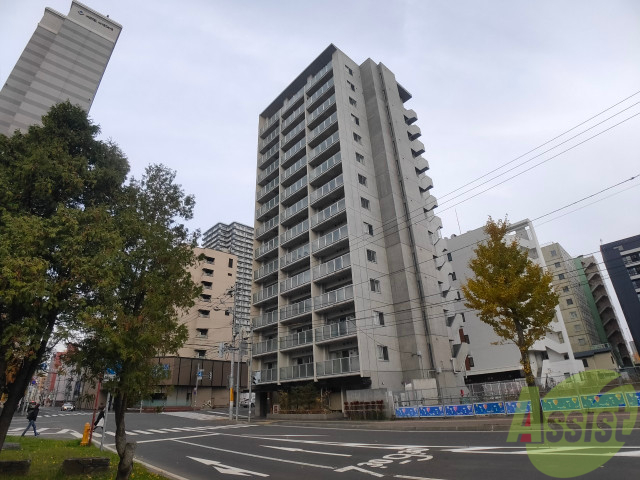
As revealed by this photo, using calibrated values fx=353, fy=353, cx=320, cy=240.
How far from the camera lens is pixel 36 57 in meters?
53.3

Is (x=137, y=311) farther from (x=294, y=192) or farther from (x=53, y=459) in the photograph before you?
(x=294, y=192)

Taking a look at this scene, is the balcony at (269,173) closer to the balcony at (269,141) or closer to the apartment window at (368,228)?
the balcony at (269,141)

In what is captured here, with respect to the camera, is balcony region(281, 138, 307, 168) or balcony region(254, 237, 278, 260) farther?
balcony region(281, 138, 307, 168)

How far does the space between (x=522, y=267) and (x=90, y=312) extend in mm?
16725

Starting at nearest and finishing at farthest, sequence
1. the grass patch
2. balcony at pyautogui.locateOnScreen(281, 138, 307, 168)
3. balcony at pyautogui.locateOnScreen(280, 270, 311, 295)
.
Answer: the grass patch
balcony at pyautogui.locateOnScreen(280, 270, 311, 295)
balcony at pyautogui.locateOnScreen(281, 138, 307, 168)

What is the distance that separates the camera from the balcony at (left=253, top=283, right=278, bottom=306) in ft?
115

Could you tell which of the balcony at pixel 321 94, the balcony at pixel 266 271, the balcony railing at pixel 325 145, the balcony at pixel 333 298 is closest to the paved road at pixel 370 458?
the balcony at pixel 333 298

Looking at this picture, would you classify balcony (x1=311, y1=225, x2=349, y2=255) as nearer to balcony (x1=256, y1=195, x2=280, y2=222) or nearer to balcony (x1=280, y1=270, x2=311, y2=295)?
balcony (x1=280, y1=270, x2=311, y2=295)

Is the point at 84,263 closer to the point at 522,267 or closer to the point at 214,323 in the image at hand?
the point at 522,267

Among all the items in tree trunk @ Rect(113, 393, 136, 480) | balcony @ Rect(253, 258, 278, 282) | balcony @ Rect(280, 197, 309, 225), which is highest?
balcony @ Rect(280, 197, 309, 225)

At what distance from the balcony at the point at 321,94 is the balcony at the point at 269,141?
6.17 meters

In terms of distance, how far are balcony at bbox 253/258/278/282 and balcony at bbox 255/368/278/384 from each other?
31.0 feet

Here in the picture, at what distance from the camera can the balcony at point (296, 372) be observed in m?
28.3

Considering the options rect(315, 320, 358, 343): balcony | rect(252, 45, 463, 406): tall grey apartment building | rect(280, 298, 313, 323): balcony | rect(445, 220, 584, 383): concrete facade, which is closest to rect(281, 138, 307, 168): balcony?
rect(252, 45, 463, 406): tall grey apartment building
